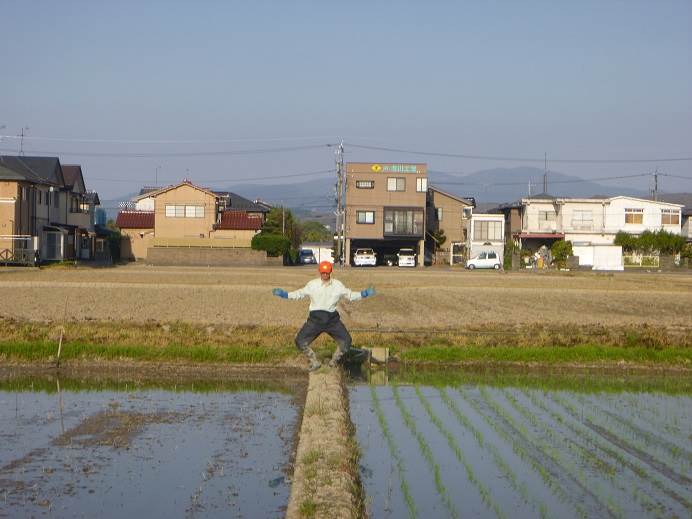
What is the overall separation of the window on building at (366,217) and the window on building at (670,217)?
744 inches

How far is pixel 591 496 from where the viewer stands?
6426 mm

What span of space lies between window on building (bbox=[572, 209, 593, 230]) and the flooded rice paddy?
52109mm

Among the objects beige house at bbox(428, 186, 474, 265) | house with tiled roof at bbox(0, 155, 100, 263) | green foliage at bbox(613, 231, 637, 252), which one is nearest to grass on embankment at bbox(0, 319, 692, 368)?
house with tiled roof at bbox(0, 155, 100, 263)

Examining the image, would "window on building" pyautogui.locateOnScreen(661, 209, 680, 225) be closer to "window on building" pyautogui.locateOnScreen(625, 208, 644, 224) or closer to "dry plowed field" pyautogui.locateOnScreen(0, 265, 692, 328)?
"window on building" pyautogui.locateOnScreen(625, 208, 644, 224)

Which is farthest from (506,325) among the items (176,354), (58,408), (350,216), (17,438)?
(350,216)

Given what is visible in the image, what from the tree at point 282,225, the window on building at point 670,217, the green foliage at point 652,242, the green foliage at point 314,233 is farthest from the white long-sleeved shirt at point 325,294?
the green foliage at point 314,233

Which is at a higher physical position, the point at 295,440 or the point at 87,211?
the point at 87,211

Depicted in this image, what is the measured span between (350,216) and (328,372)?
164 feet

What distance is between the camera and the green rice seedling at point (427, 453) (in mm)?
6375

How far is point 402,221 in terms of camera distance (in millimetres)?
61031

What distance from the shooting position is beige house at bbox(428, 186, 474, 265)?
217 feet

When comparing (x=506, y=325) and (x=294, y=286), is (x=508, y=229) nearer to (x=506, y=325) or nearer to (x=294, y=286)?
(x=294, y=286)

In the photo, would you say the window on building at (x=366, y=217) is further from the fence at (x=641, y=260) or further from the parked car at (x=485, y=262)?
the fence at (x=641, y=260)

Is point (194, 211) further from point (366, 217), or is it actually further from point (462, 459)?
point (462, 459)
